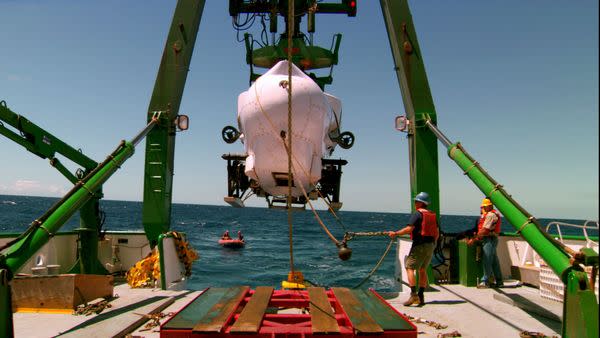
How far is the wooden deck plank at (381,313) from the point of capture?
11.7 feet

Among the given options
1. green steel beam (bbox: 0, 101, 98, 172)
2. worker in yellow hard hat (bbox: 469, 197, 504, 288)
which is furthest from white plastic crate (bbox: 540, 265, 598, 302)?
green steel beam (bbox: 0, 101, 98, 172)

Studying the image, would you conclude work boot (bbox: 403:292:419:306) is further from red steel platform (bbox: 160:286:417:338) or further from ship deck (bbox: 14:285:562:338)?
red steel platform (bbox: 160:286:417:338)

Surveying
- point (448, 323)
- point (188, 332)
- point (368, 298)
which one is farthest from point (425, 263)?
point (188, 332)

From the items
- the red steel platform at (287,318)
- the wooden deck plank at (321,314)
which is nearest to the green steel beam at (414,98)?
the red steel platform at (287,318)

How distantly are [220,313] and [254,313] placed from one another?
320 mm

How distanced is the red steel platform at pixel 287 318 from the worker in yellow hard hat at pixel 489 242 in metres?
4.09

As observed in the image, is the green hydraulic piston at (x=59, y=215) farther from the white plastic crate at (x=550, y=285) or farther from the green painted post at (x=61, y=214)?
the white plastic crate at (x=550, y=285)

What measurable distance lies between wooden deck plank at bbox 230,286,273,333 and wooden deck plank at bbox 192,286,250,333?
0.12 metres

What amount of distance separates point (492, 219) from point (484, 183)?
235cm

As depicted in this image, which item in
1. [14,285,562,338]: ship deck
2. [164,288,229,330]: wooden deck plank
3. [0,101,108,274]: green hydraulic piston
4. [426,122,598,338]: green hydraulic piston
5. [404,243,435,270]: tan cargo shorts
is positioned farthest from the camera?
[0,101,108,274]: green hydraulic piston

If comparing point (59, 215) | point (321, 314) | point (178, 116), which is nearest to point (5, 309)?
point (59, 215)

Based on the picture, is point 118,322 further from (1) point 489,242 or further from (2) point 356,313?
(1) point 489,242

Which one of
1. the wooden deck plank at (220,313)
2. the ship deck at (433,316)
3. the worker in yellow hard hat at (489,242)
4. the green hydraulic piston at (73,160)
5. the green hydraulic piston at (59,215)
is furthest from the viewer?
the green hydraulic piston at (73,160)

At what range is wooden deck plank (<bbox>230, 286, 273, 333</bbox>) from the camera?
3500mm
